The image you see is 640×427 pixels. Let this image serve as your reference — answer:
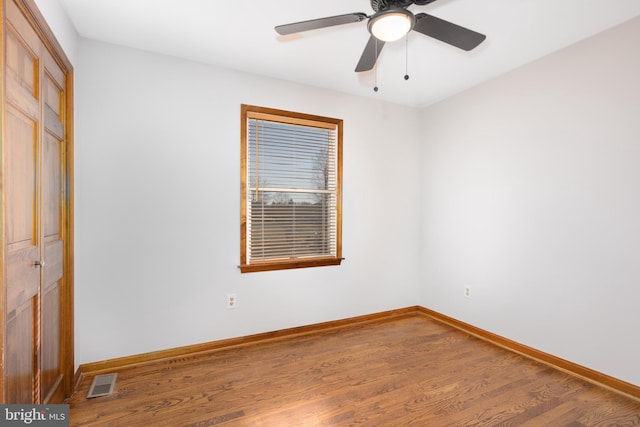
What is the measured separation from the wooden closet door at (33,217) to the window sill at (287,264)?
1366 mm

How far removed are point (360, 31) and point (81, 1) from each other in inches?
73.3

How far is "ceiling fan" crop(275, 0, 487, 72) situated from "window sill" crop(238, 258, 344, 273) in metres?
2.00

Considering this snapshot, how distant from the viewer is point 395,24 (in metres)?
1.51

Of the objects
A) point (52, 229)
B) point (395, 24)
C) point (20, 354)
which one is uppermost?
point (395, 24)

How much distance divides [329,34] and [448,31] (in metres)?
0.92

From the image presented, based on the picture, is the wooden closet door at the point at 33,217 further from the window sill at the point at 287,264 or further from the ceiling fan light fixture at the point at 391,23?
the ceiling fan light fixture at the point at 391,23

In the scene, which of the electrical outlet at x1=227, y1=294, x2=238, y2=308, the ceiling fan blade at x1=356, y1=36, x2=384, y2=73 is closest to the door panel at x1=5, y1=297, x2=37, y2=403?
the electrical outlet at x1=227, y1=294, x2=238, y2=308

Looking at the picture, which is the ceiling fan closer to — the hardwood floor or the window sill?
the window sill

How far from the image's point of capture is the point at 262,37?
2.32 m

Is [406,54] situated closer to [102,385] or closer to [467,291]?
[467,291]

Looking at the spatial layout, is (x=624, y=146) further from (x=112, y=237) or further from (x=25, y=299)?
(x=112, y=237)

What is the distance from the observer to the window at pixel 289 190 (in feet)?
9.63

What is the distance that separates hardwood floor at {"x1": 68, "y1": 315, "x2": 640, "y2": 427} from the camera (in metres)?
1.86

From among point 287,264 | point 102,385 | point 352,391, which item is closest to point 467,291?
point 352,391
